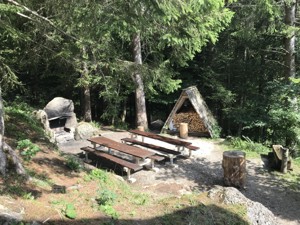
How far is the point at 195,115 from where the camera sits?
1517cm

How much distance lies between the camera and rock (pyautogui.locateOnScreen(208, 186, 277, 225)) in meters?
5.96

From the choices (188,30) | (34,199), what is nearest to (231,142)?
(188,30)

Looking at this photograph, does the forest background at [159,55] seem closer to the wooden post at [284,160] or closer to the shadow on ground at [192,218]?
the wooden post at [284,160]

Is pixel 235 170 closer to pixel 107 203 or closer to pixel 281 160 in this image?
pixel 281 160

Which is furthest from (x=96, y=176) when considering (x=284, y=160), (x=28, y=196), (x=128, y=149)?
(x=284, y=160)

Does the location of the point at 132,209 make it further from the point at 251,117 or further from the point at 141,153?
the point at 251,117

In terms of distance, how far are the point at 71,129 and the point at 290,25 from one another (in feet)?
35.0

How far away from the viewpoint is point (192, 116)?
15.2 metres

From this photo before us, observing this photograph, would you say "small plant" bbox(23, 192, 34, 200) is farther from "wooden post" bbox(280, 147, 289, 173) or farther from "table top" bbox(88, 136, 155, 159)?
"wooden post" bbox(280, 147, 289, 173)

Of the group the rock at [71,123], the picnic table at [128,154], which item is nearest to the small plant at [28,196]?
the picnic table at [128,154]

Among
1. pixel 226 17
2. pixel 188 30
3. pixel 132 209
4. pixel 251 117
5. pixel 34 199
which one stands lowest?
pixel 132 209

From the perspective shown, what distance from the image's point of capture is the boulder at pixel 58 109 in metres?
14.0

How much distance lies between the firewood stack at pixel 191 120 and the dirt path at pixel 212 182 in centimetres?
324

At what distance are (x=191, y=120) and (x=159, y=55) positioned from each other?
399 cm
